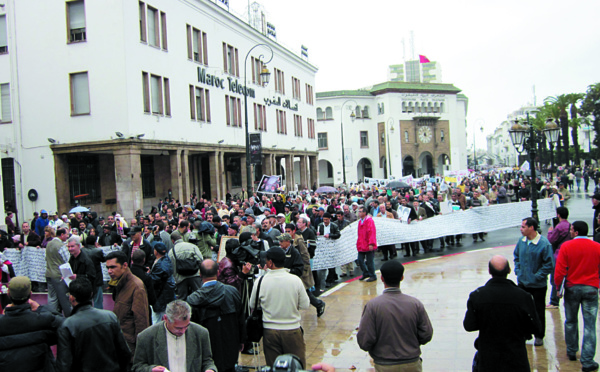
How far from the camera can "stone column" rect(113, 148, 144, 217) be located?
965 inches

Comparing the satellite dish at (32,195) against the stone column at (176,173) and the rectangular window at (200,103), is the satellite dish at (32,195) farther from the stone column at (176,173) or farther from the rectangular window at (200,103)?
the rectangular window at (200,103)

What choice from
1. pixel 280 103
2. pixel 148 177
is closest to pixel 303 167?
pixel 280 103

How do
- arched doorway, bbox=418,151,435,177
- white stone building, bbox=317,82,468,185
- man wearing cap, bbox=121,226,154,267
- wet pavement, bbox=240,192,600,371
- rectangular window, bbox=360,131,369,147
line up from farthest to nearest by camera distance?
arched doorway, bbox=418,151,435,177
rectangular window, bbox=360,131,369,147
white stone building, bbox=317,82,468,185
man wearing cap, bbox=121,226,154,267
wet pavement, bbox=240,192,600,371

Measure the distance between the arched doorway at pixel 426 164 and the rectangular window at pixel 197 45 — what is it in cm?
5024

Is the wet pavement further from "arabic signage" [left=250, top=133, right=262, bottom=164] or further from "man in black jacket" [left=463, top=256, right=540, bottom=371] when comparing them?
"arabic signage" [left=250, top=133, right=262, bottom=164]

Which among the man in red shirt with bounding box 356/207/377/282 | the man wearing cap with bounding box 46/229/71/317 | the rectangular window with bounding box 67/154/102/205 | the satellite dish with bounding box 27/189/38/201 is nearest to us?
the man wearing cap with bounding box 46/229/71/317

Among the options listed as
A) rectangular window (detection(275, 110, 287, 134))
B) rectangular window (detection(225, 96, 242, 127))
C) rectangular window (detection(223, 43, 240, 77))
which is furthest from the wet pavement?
rectangular window (detection(275, 110, 287, 134))

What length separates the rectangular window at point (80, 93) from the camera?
25031 millimetres

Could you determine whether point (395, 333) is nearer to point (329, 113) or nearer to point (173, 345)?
point (173, 345)

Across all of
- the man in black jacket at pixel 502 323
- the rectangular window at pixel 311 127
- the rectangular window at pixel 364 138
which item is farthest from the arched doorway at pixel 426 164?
the man in black jacket at pixel 502 323

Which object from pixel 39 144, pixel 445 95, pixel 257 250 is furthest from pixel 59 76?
pixel 445 95

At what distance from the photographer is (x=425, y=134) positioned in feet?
245

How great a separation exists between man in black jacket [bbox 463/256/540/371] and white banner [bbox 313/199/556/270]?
695 cm

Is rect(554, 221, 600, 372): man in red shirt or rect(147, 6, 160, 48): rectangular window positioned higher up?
rect(147, 6, 160, 48): rectangular window
